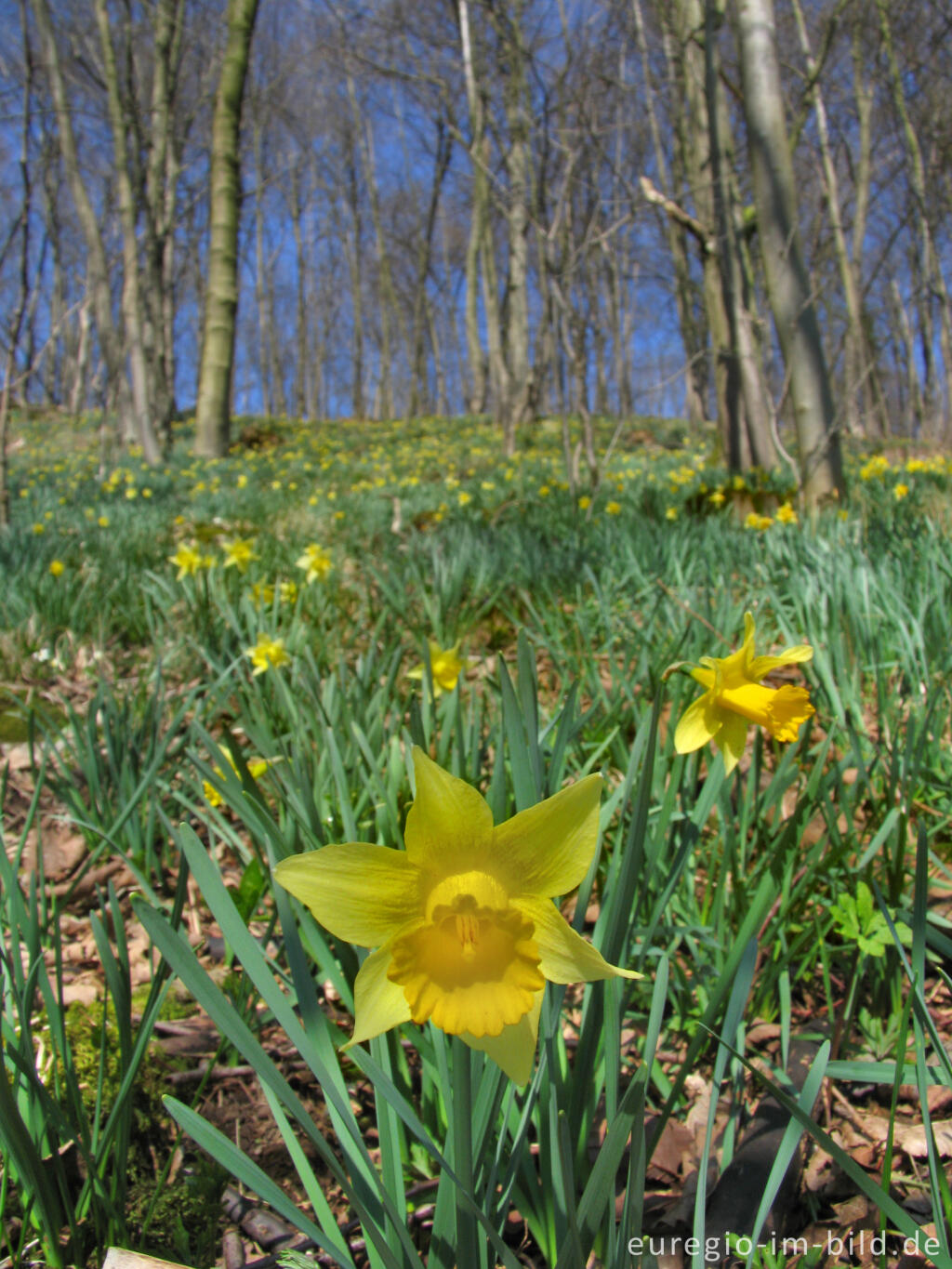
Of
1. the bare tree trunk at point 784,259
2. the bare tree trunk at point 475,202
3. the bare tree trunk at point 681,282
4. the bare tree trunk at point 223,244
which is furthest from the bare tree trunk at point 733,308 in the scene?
the bare tree trunk at point 681,282

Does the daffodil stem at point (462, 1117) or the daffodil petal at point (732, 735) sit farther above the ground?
the daffodil petal at point (732, 735)

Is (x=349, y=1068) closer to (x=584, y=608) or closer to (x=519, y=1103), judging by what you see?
(x=519, y=1103)

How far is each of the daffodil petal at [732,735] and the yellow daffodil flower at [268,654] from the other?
1.39 metres

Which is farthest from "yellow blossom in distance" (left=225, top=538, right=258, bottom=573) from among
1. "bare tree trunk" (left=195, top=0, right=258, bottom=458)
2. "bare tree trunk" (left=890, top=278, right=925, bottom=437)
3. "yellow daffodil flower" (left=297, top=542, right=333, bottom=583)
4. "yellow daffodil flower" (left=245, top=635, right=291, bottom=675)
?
"bare tree trunk" (left=890, top=278, right=925, bottom=437)

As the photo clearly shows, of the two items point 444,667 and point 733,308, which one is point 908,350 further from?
point 444,667

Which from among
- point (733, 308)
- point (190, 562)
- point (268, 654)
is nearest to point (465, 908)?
point (268, 654)

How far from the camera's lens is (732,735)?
0.83 metres

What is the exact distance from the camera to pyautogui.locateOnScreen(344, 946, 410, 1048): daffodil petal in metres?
0.56

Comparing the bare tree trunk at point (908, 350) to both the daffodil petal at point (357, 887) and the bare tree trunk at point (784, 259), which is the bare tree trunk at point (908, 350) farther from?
the daffodil petal at point (357, 887)

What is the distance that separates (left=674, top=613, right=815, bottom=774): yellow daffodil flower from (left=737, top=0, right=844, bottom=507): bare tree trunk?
3716 millimetres

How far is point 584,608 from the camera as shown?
8.65 feet

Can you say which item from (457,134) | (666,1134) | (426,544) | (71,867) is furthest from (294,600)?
(457,134)

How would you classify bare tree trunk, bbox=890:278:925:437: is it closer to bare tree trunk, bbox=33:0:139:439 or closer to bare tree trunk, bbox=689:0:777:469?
bare tree trunk, bbox=689:0:777:469

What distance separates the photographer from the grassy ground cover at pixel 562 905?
700 millimetres
